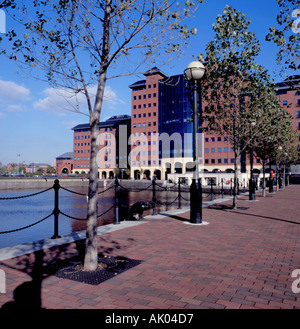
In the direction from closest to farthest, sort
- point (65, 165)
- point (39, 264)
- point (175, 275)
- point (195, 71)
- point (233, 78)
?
point (175, 275)
point (39, 264)
point (195, 71)
point (233, 78)
point (65, 165)

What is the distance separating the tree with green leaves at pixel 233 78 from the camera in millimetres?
12695

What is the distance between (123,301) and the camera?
125 inches

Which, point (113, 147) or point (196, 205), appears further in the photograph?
point (113, 147)

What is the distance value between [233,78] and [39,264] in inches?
496

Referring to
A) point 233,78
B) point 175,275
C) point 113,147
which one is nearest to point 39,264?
point 175,275

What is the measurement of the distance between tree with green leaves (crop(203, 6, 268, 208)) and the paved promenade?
7036mm

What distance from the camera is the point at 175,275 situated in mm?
4059

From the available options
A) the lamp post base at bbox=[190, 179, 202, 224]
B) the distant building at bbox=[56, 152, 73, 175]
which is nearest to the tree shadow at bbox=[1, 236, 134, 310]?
the lamp post base at bbox=[190, 179, 202, 224]

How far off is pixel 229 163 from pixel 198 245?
6441 cm

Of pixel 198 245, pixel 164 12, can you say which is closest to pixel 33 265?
pixel 198 245

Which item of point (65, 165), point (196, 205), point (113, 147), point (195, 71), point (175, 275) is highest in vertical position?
point (113, 147)

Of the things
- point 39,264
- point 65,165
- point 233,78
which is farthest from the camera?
point 65,165

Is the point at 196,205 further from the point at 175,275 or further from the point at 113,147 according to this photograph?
the point at 113,147
